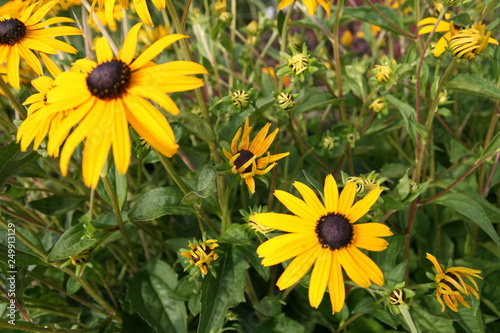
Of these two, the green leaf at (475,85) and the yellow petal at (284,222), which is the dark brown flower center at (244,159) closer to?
the yellow petal at (284,222)

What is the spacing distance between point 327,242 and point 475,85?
38 cm

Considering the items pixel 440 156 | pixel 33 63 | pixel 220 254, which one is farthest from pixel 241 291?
pixel 440 156

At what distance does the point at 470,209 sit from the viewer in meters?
0.76

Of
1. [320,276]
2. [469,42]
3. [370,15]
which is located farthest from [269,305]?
[370,15]

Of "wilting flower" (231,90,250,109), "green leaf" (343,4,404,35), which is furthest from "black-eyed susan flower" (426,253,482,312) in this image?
"green leaf" (343,4,404,35)

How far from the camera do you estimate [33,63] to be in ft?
2.39

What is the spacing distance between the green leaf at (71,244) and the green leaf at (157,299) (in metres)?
0.20

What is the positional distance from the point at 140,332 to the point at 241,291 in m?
0.32

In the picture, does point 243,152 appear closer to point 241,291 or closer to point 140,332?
point 241,291

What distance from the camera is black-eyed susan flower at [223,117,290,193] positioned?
2.19 feet

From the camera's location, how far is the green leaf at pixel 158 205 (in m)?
0.67

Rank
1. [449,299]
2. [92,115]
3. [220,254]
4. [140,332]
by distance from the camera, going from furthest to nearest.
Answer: [140,332] < [220,254] < [449,299] < [92,115]

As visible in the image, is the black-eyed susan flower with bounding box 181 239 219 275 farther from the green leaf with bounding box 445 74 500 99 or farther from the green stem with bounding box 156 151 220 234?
the green leaf with bounding box 445 74 500 99

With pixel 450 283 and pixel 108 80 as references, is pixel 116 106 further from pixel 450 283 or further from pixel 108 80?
pixel 450 283
